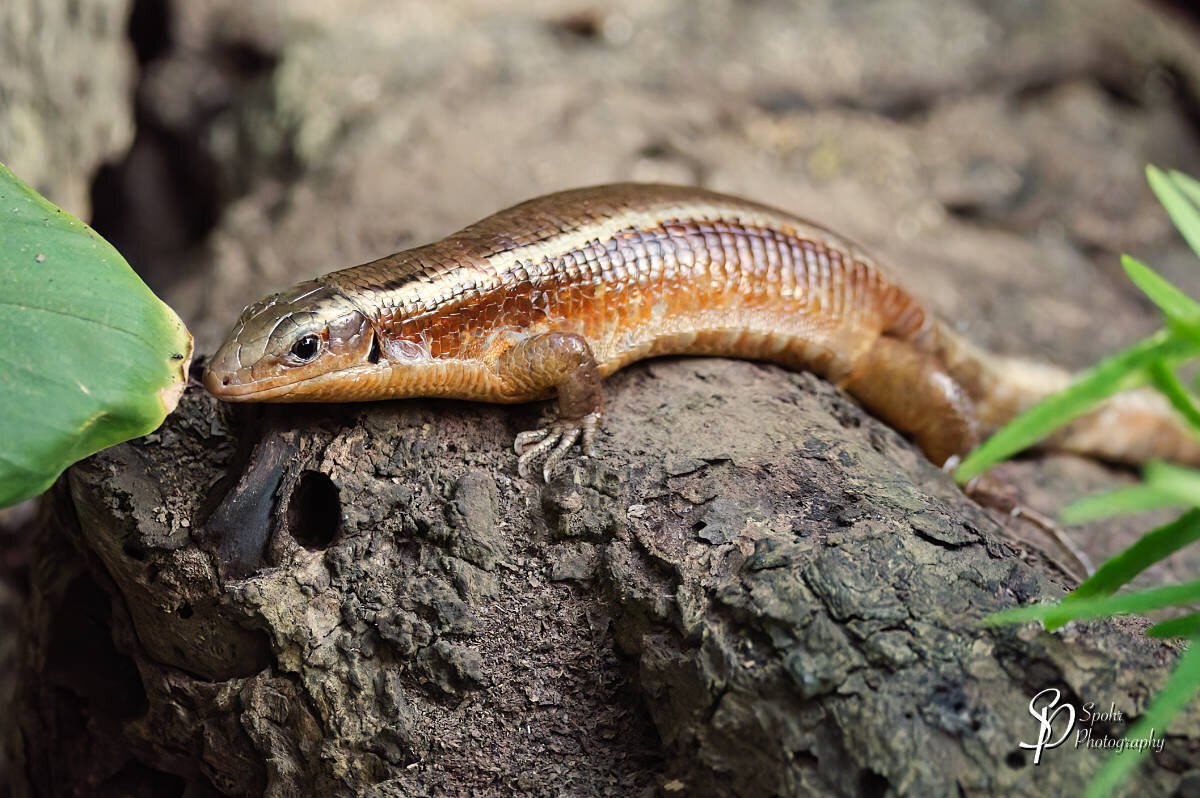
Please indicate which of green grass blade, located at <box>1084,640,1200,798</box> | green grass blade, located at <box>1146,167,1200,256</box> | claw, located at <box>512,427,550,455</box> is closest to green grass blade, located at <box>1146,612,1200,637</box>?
green grass blade, located at <box>1084,640,1200,798</box>

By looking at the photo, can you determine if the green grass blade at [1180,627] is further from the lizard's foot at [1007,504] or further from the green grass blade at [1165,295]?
the lizard's foot at [1007,504]

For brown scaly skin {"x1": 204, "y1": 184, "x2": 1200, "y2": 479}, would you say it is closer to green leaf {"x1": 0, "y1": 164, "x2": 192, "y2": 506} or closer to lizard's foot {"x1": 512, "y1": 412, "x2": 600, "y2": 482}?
lizard's foot {"x1": 512, "y1": 412, "x2": 600, "y2": 482}

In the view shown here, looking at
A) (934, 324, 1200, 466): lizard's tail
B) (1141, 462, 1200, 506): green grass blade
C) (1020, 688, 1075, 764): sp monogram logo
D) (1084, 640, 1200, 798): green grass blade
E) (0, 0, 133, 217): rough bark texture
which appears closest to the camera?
(1141, 462, 1200, 506): green grass blade

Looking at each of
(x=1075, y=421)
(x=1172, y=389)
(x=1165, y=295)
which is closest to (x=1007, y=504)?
(x=1075, y=421)

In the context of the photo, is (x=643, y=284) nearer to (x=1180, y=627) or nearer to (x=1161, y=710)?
(x=1180, y=627)

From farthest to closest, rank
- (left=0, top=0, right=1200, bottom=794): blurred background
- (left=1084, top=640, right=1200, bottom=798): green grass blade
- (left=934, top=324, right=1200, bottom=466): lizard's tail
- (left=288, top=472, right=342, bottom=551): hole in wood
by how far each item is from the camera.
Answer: (left=0, top=0, right=1200, bottom=794): blurred background < (left=934, top=324, right=1200, bottom=466): lizard's tail < (left=288, top=472, right=342, bottom=551): hole in wood < (left=1084, top=640, right=1200, bottom=798): green grass blade

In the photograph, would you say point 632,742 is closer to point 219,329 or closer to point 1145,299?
point 219,329
